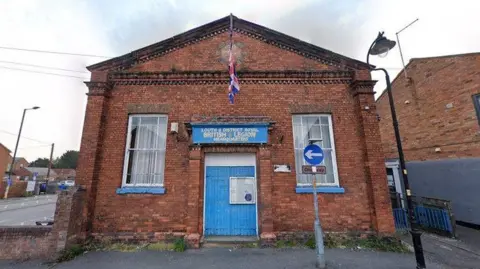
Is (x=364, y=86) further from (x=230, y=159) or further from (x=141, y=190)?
(x=141, y=190)

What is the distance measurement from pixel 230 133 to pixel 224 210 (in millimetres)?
2488

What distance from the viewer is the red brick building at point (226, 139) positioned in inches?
272

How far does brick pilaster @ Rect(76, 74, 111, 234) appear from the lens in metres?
6.88

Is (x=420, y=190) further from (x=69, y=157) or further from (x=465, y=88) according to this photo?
(x=69, y=157)

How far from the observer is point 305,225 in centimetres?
684

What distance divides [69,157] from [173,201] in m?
105

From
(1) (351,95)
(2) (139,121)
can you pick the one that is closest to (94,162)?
(2) (139,121)

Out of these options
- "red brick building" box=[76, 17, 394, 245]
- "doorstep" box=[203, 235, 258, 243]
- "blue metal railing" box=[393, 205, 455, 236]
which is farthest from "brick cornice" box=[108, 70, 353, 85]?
"blue metal railing" box=[393, 205, 455, 236]

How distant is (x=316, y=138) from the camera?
25.3ft

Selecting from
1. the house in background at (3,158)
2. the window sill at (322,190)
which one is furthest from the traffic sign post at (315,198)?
the house in background at (3,158)

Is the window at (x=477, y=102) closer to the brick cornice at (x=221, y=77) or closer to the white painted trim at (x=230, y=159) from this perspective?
the brick cornice at (x=221, y=77)

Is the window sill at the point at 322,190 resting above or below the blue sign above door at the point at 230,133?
below

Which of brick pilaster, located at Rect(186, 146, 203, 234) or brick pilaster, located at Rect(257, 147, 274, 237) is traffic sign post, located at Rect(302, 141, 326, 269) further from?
brick pilaster, located at Rect(186, 146, 203, 234)

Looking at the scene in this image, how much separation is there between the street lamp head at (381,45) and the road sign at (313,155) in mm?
3171
